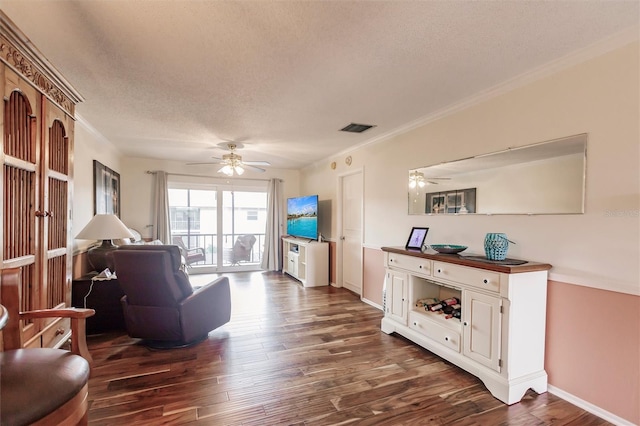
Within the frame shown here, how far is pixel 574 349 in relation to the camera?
82.5 inches

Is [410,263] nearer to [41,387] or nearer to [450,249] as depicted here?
[450,249]

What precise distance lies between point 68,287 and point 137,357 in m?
0.84

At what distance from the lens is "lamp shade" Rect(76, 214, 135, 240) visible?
10.5 feet

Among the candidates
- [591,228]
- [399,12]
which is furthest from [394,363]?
[399,12]

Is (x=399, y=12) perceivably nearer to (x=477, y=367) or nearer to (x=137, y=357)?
(x=477, y=367)

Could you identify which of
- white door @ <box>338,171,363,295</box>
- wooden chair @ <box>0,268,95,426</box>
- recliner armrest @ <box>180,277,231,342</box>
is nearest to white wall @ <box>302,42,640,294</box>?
white door @ <box>338,171,363,295</box>

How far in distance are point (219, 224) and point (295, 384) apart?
190 inches

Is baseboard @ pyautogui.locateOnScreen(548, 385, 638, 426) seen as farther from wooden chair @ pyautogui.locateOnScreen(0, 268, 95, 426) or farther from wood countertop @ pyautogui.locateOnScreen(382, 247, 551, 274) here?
wooden chair @ pyautogui.locateOnScreen(0, 268, 95, 426)

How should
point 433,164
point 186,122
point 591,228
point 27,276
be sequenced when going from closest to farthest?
point 27,276 < point 591,228 < point 433,164 < point 186,122

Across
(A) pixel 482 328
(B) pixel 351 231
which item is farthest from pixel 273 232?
(A) pixel 482 328

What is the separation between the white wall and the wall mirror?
0.06m

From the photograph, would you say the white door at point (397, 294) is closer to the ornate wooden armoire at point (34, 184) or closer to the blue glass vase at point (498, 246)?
the blue glass vase at point (498, 246)

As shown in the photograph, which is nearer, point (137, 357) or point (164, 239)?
point (137, 357)

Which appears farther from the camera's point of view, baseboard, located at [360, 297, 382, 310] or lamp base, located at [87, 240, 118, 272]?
baseboard, located at [360, 297, 382, 310]
